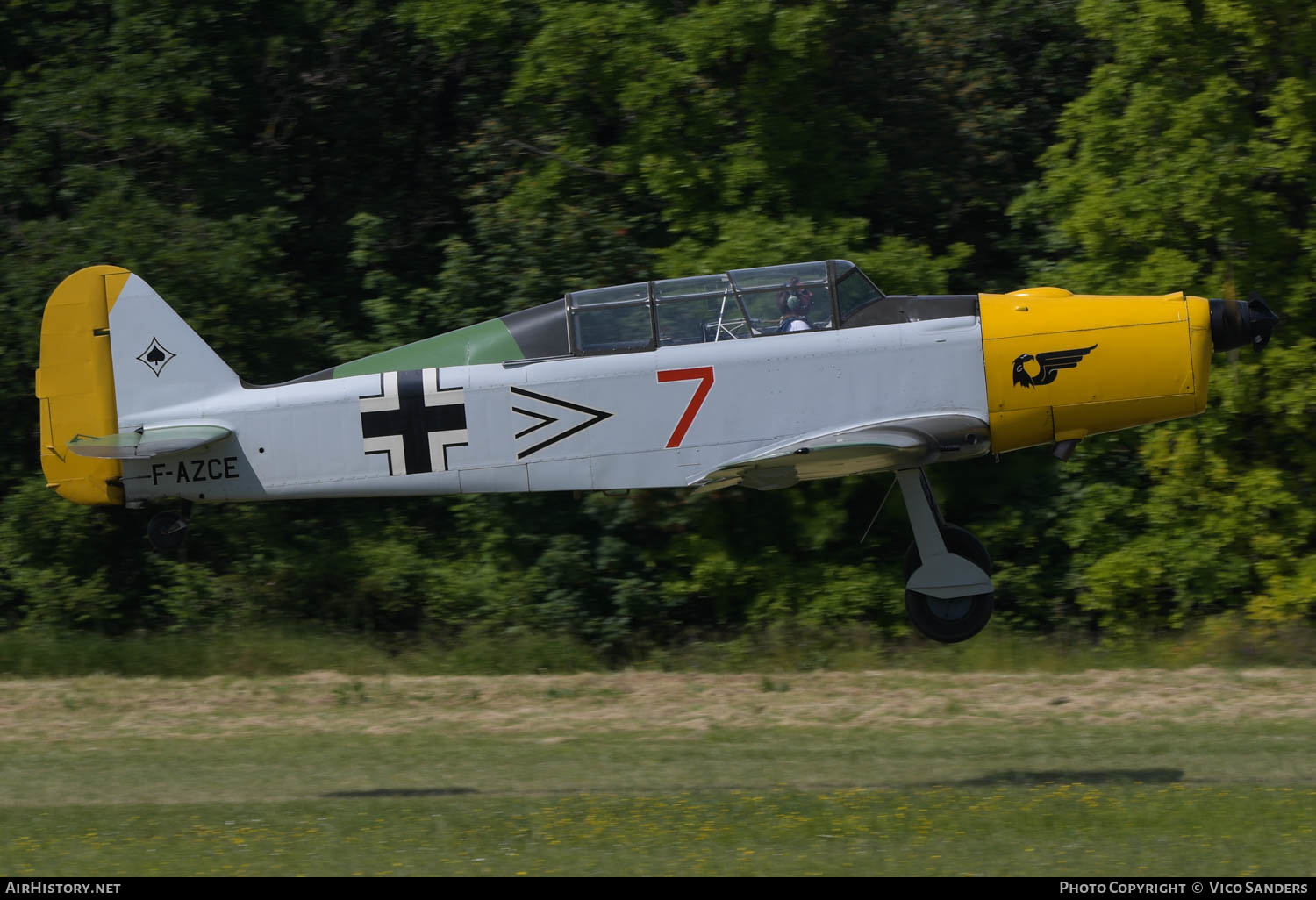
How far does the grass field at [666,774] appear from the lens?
7.68 m

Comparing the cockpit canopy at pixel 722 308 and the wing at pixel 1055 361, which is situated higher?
the cockpit canopy at pixel 722 308

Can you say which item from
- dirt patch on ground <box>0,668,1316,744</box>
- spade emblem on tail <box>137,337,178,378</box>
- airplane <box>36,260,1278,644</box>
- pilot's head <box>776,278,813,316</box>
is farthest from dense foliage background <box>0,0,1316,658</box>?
spade emblem on tail <box>137,337,178,378</box>

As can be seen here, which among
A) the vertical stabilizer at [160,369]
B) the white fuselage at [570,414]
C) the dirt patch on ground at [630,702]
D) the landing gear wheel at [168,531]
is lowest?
the dirt patch on ground at [630,702]

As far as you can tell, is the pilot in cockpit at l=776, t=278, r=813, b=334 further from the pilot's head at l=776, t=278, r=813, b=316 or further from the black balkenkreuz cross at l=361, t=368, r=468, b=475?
the black balkenkreuz cross at l=361, t=368, r=468, b=475

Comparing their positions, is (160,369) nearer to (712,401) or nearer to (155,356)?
(155,356)

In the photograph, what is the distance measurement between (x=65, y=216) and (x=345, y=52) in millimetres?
4232

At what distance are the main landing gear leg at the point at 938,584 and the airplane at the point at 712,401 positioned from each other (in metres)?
0.01

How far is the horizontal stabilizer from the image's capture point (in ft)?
31.8

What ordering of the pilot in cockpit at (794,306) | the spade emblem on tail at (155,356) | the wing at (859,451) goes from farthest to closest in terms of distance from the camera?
the spade emblem on tail at (155,356) < the pilot in cockpit at (794,306) < the wing at (859,451)

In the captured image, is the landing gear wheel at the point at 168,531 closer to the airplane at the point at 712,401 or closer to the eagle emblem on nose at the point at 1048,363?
the airplane at the point at 712,401

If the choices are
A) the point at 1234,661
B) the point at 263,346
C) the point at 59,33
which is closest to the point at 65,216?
the point at 59,33

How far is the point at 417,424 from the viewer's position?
31.6 feet

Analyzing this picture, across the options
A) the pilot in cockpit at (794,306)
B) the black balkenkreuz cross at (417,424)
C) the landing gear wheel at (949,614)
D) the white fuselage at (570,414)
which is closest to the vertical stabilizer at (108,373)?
the white fuselage at (570,414)

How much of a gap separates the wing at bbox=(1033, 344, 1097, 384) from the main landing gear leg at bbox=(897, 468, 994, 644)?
1.15m
